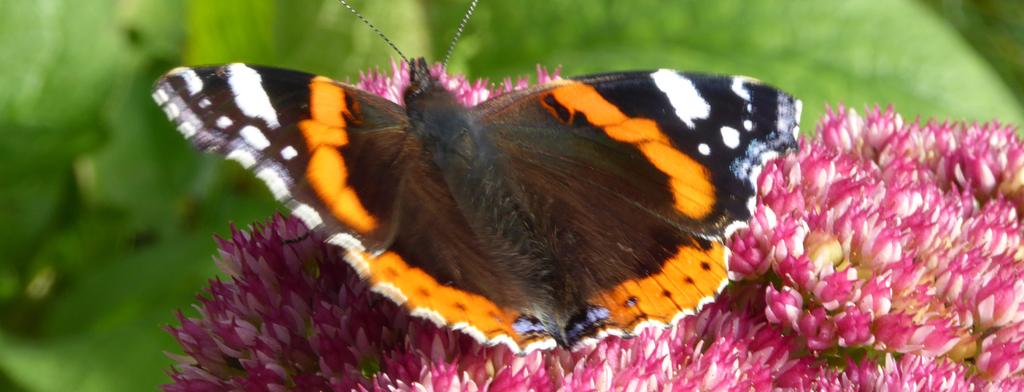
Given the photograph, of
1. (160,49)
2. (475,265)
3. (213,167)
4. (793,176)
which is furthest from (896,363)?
(160,49)

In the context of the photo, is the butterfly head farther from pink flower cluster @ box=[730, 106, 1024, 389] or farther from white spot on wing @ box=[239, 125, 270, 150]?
pink flower cluster @ box=[730, 106, 1024, 389]

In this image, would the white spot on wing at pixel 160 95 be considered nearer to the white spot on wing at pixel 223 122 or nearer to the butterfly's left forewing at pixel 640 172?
the white spot on wing at pixel 223 122

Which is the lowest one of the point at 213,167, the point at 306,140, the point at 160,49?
the point at 306,140

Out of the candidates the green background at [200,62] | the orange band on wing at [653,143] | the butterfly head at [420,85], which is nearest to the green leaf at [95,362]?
the green background at [200,62]

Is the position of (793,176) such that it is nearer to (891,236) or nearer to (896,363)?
(891,236)

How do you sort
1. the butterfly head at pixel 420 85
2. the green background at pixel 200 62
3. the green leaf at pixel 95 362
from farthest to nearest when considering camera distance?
the green background at pixel 200 62
the green leaf at pixel 95 362
the butterfly head at pixel 420 85
